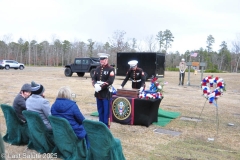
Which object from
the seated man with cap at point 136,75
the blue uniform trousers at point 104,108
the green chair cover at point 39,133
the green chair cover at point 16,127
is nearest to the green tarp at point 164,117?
the seated man with cap at point 136,75

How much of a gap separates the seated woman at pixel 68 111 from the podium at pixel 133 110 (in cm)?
197

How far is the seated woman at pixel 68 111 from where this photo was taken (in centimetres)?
326

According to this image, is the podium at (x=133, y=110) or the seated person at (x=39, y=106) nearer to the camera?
the seated person at (x=39, y=106)

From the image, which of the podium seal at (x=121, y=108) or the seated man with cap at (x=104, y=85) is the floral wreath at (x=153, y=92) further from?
the seated man with cap at (x=104, y=85)

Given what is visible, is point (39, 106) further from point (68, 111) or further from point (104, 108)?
point (104, 108)

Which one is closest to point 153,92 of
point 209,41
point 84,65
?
point 84,65

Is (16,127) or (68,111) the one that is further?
(16,127)

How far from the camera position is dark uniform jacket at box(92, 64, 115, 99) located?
4.62 meters

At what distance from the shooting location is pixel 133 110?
516cm

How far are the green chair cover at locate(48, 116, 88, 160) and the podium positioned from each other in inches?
81.2

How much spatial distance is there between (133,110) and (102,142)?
2.38 meters

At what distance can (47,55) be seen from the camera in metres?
56.6

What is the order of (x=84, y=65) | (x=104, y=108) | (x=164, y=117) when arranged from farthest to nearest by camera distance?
(x=84, y=65)
(x=164, y=117)
(x=104, y=108)

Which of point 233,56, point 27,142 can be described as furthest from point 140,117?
point 233,56
